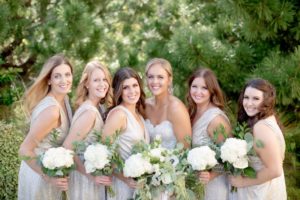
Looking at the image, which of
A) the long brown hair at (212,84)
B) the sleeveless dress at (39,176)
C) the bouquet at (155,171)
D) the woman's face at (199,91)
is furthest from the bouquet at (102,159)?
the long brown hair at (212,84)

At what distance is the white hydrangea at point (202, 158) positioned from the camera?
414 cm

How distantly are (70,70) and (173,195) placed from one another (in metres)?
1.31

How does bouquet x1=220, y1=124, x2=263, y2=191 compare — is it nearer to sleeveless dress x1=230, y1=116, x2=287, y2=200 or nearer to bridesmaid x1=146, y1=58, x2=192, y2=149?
sleeveless dress x1=230, y1=116, x2=287, y2=200

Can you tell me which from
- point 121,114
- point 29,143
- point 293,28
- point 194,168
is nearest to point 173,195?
point 194,168

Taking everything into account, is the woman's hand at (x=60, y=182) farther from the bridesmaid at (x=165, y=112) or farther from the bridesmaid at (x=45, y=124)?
the bridesmaid at (x=165, y=112)

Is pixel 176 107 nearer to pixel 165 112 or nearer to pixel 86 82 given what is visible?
pixel 165 112

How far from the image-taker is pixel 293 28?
6.11 metres

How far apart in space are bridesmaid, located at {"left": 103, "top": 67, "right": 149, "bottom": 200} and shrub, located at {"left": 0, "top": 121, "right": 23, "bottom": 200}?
181cm

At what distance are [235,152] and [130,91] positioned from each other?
1016 mm

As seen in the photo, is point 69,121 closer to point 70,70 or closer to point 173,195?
point 70,70

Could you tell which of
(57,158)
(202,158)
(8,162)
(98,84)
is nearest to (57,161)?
(57,158)

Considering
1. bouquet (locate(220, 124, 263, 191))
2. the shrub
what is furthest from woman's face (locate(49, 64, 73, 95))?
the shrub

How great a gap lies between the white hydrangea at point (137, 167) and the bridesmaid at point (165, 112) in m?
0.62

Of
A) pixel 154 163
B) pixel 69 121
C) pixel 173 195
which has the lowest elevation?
pixel 173 195
